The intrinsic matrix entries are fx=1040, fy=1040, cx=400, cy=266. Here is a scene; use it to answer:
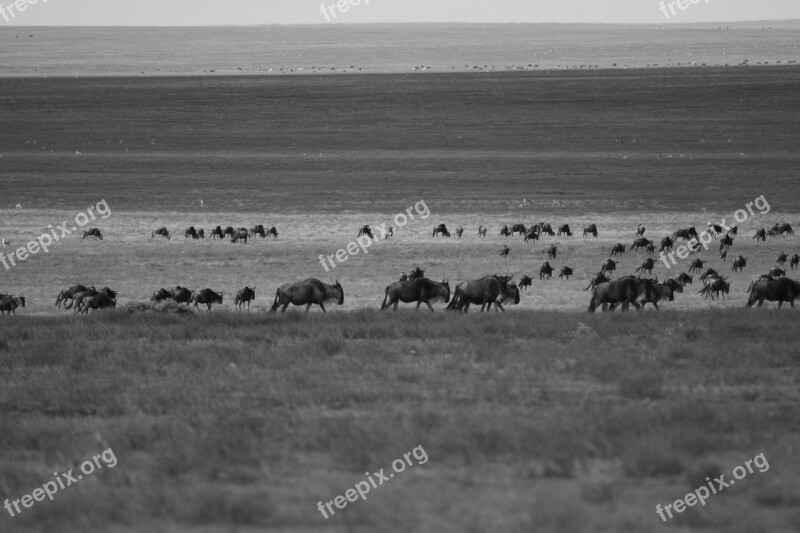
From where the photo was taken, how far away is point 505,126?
74.5 m

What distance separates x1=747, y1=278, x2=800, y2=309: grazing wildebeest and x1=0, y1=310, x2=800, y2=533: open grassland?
13.3 feet

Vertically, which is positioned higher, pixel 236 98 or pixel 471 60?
pixel 471 60

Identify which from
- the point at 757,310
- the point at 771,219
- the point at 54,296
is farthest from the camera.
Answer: the point at 771,219

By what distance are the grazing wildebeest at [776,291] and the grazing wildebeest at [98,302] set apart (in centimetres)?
1144

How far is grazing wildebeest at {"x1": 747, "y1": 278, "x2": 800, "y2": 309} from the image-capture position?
16.9m

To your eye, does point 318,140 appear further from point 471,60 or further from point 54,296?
point 471,60

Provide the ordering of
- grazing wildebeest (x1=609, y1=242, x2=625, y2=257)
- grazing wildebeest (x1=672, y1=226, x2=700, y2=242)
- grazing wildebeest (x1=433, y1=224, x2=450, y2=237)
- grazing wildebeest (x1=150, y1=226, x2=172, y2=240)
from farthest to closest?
grazing wildebeest (x1=433, y1=224, x2=450, y2=237) < grazing wildebeest (x1=150, y1=226, x2=172, y2=240) < grazing wildebeest (x1=672, y1=226, x2=700, y2=242) < grazing wildebeest (x1=609, y1=242, x2=625, y2=257)

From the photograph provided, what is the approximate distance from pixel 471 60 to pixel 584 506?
15080 cm

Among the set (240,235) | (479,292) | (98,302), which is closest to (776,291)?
(479,292)

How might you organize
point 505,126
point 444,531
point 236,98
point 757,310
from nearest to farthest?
point 444,531
point 757,310
point 505,126
point 236,98

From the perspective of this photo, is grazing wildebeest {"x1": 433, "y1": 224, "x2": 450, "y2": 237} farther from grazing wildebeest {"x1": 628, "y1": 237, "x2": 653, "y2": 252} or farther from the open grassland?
the open grassland

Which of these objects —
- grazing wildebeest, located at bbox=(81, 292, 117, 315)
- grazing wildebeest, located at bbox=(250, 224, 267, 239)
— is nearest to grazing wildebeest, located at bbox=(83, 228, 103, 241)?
grazing wildebeest, located at bbox=(250, 224, 267, 239)

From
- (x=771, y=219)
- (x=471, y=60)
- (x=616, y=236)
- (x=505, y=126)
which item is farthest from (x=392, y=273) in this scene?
(x=471, y=60)

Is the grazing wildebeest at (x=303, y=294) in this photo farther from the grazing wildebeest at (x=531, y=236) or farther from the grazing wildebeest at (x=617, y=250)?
the grazing wildebeest at (x=531, y=236)
